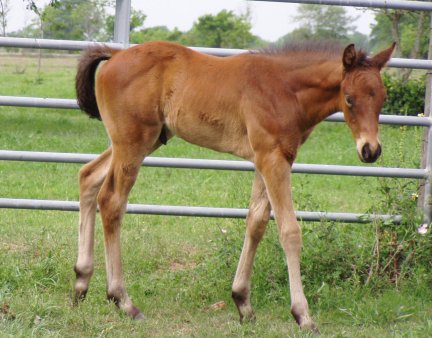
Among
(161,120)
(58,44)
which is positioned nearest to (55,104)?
(58,44)

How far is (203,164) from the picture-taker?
5.61m

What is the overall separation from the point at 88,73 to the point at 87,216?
36.4 inches

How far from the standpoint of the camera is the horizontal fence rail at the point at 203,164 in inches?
219

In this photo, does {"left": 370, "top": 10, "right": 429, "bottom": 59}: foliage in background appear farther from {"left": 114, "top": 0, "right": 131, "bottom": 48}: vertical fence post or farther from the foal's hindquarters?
the foal's hindquarters

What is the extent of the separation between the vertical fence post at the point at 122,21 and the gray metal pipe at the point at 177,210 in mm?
1155

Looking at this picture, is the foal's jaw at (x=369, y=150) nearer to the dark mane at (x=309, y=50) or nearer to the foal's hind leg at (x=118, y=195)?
the dark mane at (x=309, y=50)

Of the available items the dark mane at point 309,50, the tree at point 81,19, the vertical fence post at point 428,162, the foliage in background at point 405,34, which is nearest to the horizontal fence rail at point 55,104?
the vertical fence post at point 428,162

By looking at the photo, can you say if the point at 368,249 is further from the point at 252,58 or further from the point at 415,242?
the point at 252,58

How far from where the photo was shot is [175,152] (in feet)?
36.9

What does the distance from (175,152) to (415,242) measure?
5934mm

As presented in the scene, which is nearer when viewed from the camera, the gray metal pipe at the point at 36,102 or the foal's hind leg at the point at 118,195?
the foal's hind leg at the point at 118,195

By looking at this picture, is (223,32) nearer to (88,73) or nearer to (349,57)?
(88,73)

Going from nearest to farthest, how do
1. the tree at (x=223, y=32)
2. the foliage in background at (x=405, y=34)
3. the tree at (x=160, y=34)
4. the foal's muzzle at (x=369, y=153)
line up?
the foal's muzzle at (x=369, y=153)
the foliage in background at (x=405, y=34)
the tree at (x=223, y=32)
the tree at (x=160, y=34)

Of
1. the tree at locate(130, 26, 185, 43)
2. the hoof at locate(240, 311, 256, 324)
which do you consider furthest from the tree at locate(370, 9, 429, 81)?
the hoof at locate(240, 311, 256, 324)
